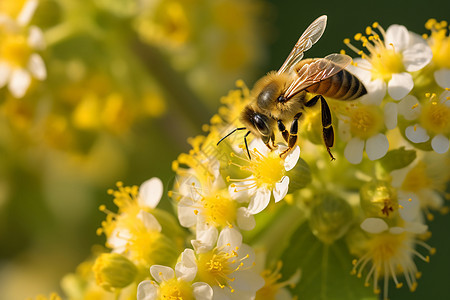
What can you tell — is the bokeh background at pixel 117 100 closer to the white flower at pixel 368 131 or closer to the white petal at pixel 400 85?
the white flower at pixel 368 131

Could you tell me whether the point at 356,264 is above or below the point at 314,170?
below

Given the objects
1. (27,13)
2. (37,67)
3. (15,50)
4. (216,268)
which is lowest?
(216,268)

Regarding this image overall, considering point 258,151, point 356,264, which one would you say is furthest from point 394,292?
point 258,151

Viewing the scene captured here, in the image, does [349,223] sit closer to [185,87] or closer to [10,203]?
[185,87]

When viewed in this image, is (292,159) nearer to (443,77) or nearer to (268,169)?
(268,169)

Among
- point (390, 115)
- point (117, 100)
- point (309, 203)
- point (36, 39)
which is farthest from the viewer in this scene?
point (117, 100)

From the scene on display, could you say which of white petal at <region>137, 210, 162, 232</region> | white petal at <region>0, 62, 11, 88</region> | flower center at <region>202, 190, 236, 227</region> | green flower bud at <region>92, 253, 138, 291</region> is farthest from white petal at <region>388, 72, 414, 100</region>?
white petal at <region>0, 62, 11, 88</region>

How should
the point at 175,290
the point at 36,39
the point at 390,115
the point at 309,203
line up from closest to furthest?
the point at 175,290 → the point at 390,115 → the point at 309,203 → the point at 36,39

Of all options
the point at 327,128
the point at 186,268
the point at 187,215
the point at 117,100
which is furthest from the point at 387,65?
the point at 117,100
